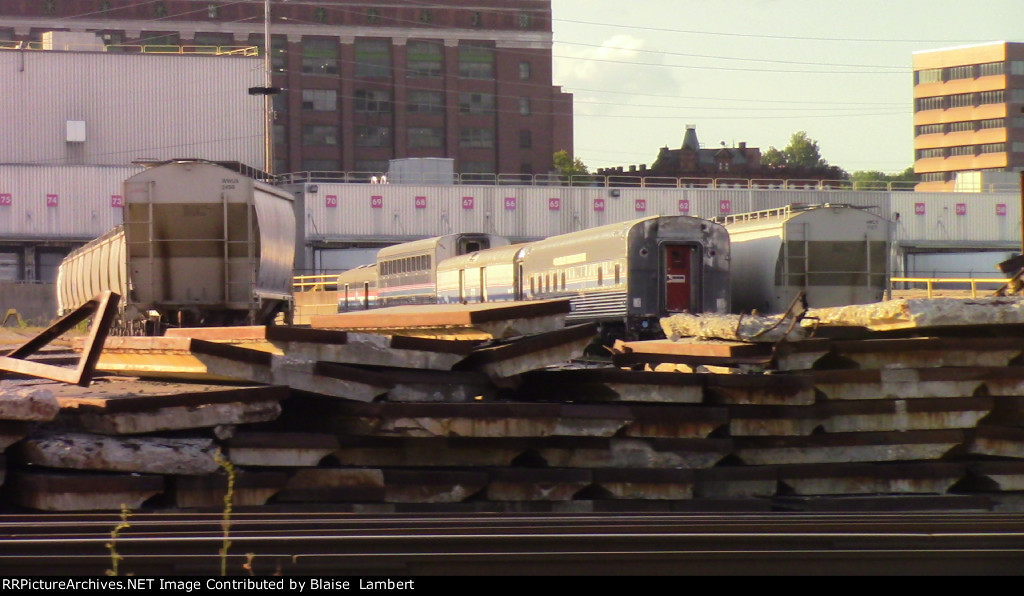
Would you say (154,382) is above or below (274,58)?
below

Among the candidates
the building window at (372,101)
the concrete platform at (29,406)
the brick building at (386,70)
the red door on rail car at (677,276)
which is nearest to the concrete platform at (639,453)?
the concrete platform at (29,406)

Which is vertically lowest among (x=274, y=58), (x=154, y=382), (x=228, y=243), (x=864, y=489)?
(x=864, y=489)

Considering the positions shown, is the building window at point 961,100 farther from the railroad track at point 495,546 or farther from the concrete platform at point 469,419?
the railroad track at point 495,546

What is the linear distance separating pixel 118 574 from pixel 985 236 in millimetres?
66132

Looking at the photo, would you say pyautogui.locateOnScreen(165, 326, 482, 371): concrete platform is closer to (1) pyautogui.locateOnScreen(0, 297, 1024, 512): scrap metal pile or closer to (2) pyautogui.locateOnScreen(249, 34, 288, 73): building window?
(1) pyautogui.locateOnScreen(0, 297, 1024, 512): scrap metal pile

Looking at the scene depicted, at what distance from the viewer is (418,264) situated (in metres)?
37.3

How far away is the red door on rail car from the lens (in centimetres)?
2373

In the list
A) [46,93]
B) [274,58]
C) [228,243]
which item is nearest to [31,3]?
[274,58]

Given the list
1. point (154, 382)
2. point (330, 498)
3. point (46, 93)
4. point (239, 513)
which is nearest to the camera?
point (239, 513)

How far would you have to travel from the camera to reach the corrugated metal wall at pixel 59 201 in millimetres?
57094

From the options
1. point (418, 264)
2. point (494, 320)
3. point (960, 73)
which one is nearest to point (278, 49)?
point (418, 264)

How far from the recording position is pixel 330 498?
7.48 metres

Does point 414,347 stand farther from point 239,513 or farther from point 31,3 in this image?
point 31,3

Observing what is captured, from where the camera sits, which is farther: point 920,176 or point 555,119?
point 920,176
